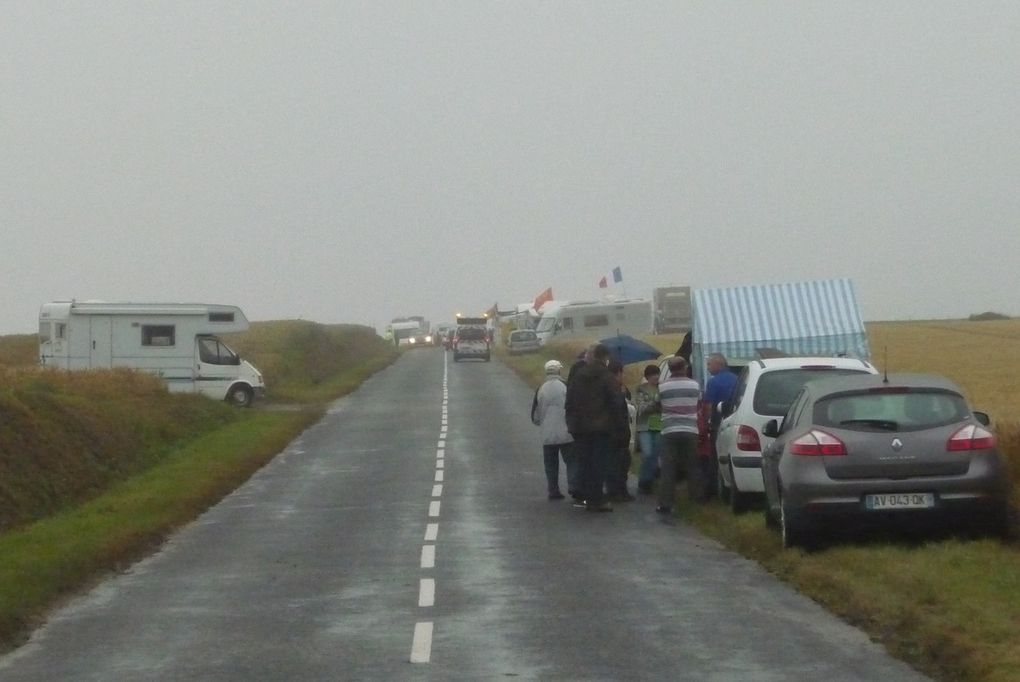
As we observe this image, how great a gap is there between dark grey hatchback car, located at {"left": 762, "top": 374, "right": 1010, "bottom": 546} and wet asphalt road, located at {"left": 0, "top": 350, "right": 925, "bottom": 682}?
861 mm

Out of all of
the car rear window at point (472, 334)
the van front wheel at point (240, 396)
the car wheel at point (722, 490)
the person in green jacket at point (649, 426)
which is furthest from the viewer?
the car rear window at point (472, 334)

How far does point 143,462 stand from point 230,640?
15197 millimetres

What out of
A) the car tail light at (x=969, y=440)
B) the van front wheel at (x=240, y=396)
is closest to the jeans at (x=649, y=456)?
the car tail light at (x=969, y=440)

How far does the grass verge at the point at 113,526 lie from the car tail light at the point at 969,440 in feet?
24.3

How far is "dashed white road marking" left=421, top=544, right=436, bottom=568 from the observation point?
13383mm

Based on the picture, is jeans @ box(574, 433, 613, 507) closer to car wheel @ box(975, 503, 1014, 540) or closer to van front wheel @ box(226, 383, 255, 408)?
car wheel @ box(975, 503, 1014, 540)

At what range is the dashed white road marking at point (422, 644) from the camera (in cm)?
911

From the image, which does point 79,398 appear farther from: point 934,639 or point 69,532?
point 934,639

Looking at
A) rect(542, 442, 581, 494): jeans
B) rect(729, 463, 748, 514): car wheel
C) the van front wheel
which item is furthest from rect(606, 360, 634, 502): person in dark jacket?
the van front wheel

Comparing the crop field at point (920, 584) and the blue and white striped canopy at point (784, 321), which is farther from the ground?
the blue and white striped canopy at point (784, 321)

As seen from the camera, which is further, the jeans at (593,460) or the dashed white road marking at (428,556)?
the jeans at (593,460)

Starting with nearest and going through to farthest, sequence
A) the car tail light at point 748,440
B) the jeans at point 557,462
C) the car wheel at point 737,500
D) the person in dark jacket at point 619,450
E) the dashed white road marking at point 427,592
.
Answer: the dashed white road marking at point 427,592, the car tail light at point 748,440, the car wheel at point 737,500, the person in dark jacket at point 619,450, the jeans at point 557,462

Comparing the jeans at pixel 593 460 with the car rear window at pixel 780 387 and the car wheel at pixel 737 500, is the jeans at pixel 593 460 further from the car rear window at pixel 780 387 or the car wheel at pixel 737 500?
the car rear window at pixel 780 387

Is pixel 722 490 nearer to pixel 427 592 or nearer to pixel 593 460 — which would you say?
pixel 593 460
